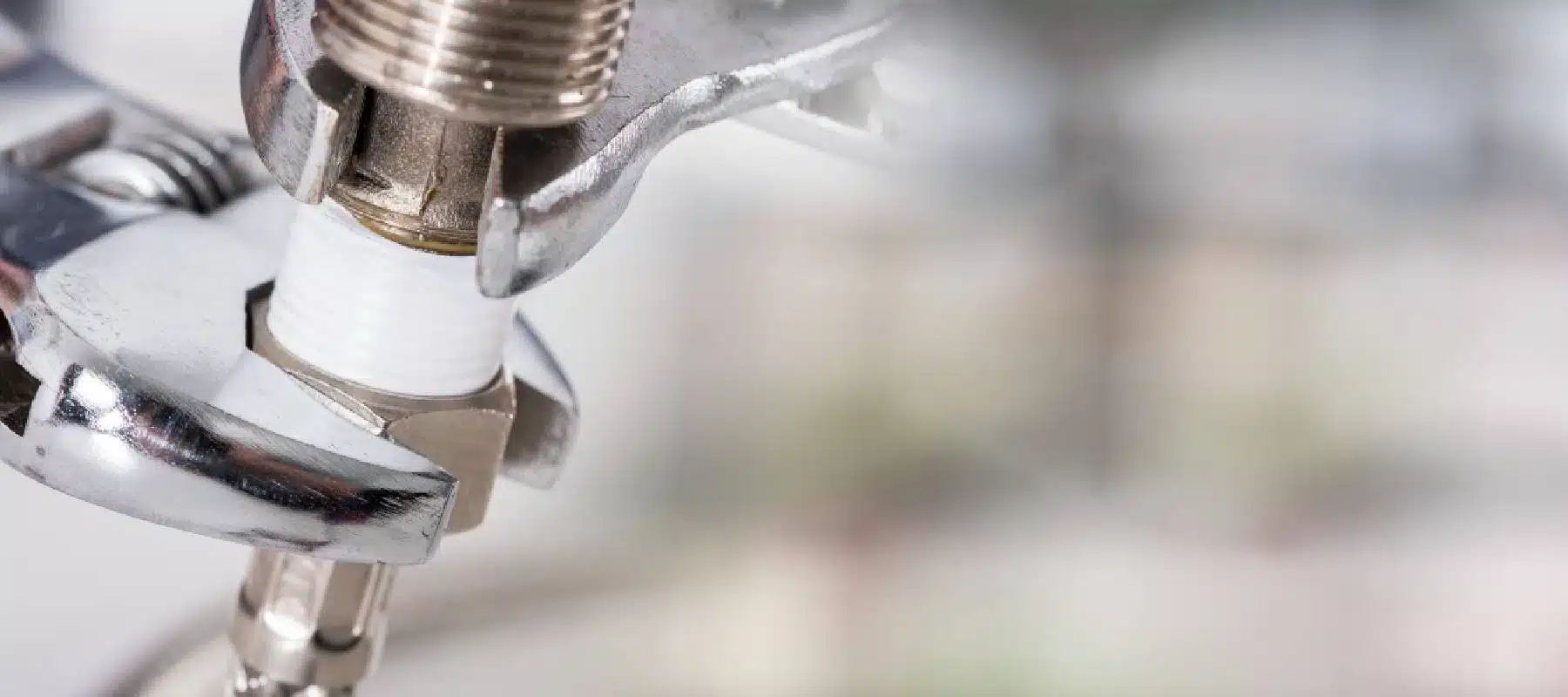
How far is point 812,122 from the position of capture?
65 cm

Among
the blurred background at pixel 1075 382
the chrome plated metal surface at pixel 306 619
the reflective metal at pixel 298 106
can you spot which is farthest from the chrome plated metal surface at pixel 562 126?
the blurred background at pixel 1075 382

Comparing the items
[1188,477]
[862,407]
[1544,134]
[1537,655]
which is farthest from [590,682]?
[1544,134]

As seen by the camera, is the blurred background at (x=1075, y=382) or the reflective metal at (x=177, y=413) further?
the blurred background at (x=1075, y=382)

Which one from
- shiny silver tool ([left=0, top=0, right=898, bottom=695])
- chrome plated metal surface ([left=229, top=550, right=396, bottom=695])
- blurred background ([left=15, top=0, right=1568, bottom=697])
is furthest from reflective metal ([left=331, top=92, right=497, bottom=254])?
blurred background ([left=15, top=0, right=1568, bottom=697])

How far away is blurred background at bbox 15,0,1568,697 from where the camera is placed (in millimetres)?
730

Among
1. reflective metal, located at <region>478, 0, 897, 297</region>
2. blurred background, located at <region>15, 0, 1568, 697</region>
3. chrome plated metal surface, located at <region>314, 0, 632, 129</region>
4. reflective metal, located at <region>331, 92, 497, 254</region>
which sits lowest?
blurred background, located at <region>15, 0, 1568, 697</region>

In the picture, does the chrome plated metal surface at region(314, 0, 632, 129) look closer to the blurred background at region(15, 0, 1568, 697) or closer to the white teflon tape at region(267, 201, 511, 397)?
the white teflon tape at region(267, 201, 511, 397)

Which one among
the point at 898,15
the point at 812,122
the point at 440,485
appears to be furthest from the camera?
the point at 812,122

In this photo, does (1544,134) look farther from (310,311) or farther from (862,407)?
(310,311)

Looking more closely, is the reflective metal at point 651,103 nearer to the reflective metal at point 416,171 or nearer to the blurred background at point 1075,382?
the reflective metal at point 416,171

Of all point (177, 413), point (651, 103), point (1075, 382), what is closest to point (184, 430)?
point (177, 413)

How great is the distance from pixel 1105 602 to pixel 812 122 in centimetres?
27

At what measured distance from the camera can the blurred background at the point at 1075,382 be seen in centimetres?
73

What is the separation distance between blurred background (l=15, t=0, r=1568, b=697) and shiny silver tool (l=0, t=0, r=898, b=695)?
217 millimetres
